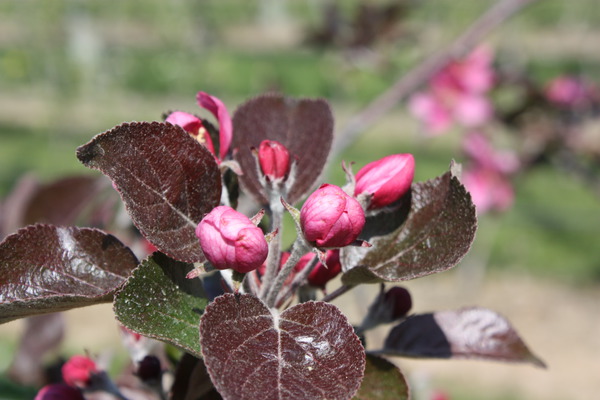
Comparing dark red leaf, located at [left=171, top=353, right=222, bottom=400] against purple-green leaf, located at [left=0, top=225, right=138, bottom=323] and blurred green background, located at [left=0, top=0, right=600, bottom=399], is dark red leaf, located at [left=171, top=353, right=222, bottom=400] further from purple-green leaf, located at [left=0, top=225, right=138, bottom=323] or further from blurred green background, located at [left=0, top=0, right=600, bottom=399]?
blurred green background, located at [left=0, top=0, right=600, bottom=399]

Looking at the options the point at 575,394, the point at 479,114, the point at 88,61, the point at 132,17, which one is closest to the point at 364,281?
the point at 479,114

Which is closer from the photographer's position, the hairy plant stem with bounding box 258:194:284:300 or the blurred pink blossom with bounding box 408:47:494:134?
the hairy plant stem with bounding box 258:194:284:300

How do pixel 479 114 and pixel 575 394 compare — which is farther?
pixel 575 394

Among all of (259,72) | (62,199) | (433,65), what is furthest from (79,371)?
(259,72)

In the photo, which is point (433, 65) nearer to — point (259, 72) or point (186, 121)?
point (186, 121)

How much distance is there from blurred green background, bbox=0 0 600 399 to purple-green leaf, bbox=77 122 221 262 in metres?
1.67

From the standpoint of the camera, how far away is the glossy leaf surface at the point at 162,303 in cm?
53

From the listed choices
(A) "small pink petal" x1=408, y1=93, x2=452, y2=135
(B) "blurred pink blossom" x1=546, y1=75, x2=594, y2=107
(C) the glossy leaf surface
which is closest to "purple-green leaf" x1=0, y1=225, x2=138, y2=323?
(C) the glossy leaf surface

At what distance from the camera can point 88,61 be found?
11820mm

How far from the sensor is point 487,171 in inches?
108

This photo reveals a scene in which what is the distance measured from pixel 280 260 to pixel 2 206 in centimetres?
82

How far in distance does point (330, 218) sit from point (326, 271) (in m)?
0.13

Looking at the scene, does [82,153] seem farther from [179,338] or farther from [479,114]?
[479,114]

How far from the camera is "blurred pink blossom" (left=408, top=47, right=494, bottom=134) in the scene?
98.8 inches
